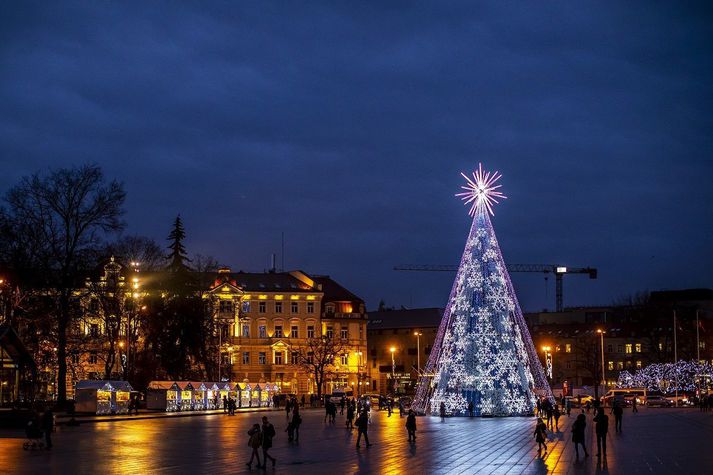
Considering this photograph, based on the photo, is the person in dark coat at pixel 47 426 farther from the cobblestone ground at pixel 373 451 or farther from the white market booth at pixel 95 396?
the white market booth at pixel 95 396

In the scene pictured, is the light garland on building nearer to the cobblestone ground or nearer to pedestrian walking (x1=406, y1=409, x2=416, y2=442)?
the cobblestone ground

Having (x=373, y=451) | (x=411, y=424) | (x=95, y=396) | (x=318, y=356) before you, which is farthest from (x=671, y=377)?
(x=373, y=451)

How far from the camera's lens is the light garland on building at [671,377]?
95.7 meters

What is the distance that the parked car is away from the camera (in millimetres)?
94625

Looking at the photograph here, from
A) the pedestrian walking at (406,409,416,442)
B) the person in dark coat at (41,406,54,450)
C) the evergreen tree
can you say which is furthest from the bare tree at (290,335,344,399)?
the person in dark coat at (41,406,54,450)

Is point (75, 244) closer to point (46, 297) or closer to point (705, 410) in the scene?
point (46, 297)

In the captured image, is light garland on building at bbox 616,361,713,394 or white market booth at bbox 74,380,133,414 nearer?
white market booth at bbox 74,380,133,414

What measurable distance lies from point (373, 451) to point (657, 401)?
6366 cm

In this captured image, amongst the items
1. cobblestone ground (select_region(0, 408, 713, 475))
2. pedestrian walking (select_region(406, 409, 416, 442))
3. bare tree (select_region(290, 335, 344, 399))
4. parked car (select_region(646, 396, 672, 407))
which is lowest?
parked car (select_region(646, 396, 672, 407))

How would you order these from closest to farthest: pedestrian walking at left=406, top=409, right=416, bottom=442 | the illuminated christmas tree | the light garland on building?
1. pedestrian walking at left=406, top=409, right=416, bottom=442
2. the illuminated christmas tree
3. the light garland on building

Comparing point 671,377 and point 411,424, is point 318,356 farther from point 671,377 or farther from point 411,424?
point 411,424

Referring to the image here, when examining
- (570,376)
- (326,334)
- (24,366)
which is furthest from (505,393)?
(570,376)

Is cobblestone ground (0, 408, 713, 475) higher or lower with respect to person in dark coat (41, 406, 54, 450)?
lower

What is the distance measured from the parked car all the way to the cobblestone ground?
4019 centimetres
